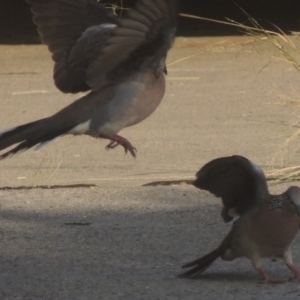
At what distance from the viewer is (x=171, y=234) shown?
19.5 feet

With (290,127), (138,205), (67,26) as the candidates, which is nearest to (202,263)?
(138,205)

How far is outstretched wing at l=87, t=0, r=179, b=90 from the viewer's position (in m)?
5.09

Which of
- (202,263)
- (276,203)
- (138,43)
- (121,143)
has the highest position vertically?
(138,43)

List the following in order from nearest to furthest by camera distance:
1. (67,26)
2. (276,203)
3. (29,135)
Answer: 1. (276,203)
2. (29,135)
3. (67,26)

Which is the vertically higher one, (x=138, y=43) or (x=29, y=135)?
(x=138, y=43)

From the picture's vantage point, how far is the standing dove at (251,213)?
4832 millimetres

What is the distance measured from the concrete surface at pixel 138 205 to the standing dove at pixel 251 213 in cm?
14

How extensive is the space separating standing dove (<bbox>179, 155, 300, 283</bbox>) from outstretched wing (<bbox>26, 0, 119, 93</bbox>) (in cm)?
129

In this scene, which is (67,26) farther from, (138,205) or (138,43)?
(138,205)

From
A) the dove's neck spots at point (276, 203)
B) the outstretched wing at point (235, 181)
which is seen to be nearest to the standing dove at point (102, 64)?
the outstretched wing at point (235, 181)

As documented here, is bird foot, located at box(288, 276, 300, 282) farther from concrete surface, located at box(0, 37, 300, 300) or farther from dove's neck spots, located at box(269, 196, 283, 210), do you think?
dove's neck spots, located at box(269, 196, 283, 210)

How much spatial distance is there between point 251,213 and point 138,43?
1.13 metres

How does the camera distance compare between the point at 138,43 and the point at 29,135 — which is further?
the point at 29,135

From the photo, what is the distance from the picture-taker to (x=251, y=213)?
497 cm
